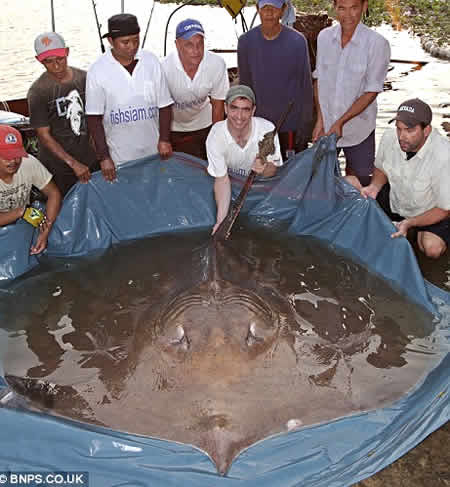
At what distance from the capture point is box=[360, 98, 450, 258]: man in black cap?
10.9 feet

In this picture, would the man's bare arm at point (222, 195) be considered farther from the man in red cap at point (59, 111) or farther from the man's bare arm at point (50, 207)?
the man's bare arm at point (50, 207)

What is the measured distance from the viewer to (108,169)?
3830 millimetres

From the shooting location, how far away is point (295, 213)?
3.99 m

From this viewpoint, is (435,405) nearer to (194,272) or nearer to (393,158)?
(194,272)

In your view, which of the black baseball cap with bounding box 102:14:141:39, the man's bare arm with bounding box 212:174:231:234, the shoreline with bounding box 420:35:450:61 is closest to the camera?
the black baseball cap with bounding box 102:14:141:39

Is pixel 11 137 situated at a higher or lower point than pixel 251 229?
higher

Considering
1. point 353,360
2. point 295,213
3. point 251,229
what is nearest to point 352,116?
point 295,213

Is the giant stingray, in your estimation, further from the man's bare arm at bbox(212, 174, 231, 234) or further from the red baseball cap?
the red baseball cap

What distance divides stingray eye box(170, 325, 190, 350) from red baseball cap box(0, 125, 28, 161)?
1.80m

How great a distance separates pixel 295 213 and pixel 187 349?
1.96 meters

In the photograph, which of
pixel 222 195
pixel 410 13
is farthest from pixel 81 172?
pixel 410 13

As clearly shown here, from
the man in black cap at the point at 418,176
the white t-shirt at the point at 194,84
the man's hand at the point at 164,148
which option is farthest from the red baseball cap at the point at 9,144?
the man in black cap at the point at 418,176

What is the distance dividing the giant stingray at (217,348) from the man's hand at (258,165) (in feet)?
2.14

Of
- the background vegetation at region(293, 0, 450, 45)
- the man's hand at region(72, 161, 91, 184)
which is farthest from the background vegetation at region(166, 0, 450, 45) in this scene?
the man's hand at region(72, 161, 91, 184)
